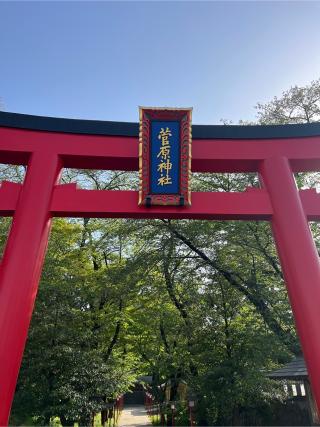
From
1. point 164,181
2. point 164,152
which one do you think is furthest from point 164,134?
point 164,181

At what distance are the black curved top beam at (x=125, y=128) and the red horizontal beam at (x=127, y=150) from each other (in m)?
0.09

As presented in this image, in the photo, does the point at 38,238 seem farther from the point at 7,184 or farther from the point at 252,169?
the point at 252,169

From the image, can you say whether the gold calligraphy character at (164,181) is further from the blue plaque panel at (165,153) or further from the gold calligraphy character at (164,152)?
the gold calligraphy character at (164,152)

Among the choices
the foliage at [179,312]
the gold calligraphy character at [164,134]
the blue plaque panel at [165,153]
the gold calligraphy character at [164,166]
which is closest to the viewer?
the blue plaque panel at [165,153]

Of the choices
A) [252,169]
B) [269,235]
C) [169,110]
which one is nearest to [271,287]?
[269,235]

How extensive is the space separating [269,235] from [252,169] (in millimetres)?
4731

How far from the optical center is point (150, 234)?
1224 centimetres

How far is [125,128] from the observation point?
22.1 feet

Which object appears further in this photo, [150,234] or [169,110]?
[150,234]

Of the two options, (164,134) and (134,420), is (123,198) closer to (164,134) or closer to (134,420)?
(164,134)

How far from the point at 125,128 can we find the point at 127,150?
438mm

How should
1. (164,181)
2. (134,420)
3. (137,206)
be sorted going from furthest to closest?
(134,420)
(164,181)
(137,206)

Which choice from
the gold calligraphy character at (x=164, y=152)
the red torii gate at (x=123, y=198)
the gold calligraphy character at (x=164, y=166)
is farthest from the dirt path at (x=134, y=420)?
the gold calligraphy character at (x=164, y=152)

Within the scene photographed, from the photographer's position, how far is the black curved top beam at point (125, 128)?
648cm
